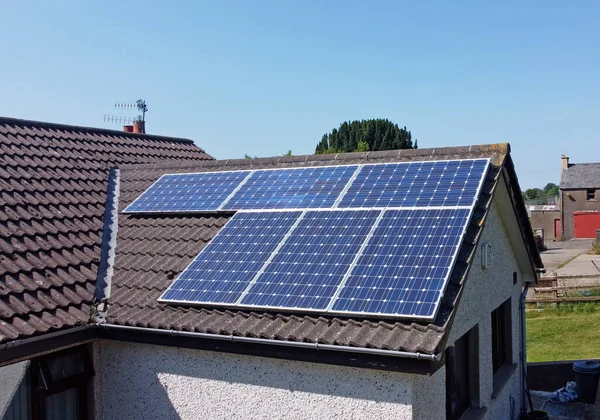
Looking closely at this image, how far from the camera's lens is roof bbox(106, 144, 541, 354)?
6410 mm

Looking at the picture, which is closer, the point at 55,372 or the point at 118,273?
the point at 55,372

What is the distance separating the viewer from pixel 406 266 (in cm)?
714

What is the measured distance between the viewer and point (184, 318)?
752 centimetres

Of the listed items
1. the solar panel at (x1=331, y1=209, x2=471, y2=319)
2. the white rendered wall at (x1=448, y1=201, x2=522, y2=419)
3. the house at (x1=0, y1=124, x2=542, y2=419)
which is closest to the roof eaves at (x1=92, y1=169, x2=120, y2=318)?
the house at (x1=0, y1=124, x2=542, y2=419)

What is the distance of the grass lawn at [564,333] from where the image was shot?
1888 cm

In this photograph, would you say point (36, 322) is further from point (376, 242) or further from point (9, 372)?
point (376, 242)

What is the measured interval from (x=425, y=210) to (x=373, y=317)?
2.18 metres

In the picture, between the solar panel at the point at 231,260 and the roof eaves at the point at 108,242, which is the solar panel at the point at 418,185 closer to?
the solar panel at the point at 231,260

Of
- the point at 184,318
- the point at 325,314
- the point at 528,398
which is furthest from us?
the point at 528,398

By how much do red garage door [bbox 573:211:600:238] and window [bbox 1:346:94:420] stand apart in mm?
62304

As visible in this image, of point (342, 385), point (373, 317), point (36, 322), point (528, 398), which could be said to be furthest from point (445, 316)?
point (528, 398)

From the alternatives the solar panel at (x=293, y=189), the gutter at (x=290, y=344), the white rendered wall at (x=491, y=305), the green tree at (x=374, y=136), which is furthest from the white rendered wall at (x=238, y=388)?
the green tree at (x=374, y=136)

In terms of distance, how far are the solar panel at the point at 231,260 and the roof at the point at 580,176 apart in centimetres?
6052

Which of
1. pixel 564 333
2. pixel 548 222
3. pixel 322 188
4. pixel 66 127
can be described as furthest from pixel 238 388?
pixel 548 222
